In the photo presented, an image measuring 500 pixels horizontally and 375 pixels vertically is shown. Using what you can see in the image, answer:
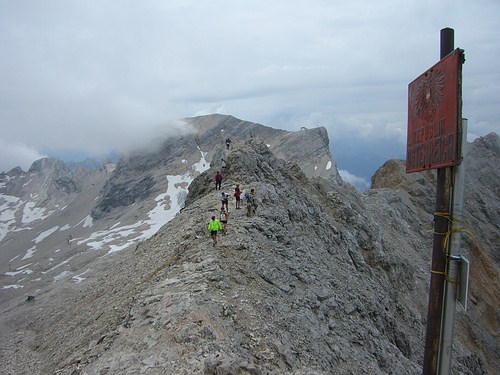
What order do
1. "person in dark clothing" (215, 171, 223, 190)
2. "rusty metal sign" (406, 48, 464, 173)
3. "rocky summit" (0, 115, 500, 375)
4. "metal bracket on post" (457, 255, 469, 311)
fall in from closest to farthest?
"rusty metal sign" (406, 48, 464, 173)
"metal bracket on post" (457, 255, 469, 311)
"rocky summit" (0, 115, 500, 375)
"person in dark clothing" (215, 171, 223, 190)

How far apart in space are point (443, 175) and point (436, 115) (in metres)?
1.16

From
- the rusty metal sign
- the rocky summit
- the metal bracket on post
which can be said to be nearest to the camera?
the rusty metal sign

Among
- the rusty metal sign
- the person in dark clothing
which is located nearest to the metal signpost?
the rusty metal sign

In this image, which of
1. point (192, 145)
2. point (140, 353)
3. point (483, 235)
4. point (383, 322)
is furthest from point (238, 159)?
point (192, 145)

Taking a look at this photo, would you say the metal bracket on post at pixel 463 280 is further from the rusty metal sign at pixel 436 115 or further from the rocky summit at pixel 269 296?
the rocky summit at pixel 269 296

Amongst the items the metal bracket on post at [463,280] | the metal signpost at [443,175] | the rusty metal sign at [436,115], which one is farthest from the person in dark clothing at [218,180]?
the metal bracket on post at [463,280]

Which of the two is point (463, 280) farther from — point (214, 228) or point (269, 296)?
point (214, 228)

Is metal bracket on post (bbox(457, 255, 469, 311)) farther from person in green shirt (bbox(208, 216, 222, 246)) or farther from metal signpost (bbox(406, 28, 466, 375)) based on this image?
person in green shirt (bbox(208, 216, 222, 246))

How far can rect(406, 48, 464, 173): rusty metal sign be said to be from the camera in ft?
25.1

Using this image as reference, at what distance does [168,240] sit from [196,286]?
11177mm

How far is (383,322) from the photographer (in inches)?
987

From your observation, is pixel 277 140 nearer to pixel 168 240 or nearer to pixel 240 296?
pixel 168 240

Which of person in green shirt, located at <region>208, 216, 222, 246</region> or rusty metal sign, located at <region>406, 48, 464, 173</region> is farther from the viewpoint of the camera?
person in green shirt, located at <region>208, 216, 222, 246</region>

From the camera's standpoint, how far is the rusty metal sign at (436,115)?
766 cm
